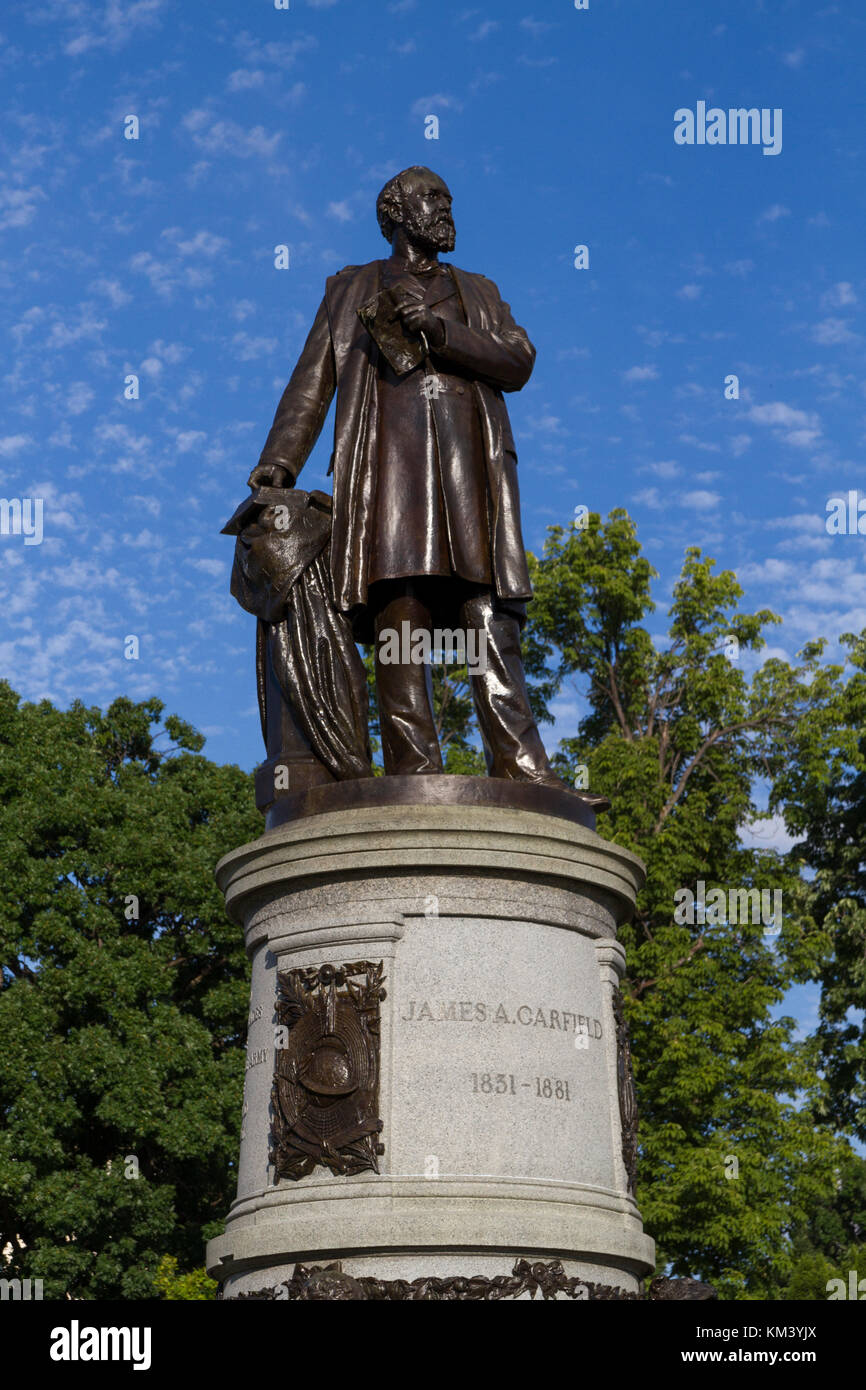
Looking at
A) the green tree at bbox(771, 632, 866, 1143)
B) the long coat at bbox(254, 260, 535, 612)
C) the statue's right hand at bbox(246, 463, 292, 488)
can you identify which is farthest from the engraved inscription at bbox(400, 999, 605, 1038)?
the green tree at bbox(771, 632, 866, 1143)

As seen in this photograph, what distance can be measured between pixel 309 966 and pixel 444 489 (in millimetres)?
3066

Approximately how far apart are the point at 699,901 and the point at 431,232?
16.2 meters

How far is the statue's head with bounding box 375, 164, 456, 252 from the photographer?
32.3 feet

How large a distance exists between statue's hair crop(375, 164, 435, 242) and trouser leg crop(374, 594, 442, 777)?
8.08 ft

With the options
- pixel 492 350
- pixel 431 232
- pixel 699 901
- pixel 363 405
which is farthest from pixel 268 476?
pixel 699 901

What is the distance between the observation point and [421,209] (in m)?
9.85

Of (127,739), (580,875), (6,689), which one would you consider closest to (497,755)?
(580,875)

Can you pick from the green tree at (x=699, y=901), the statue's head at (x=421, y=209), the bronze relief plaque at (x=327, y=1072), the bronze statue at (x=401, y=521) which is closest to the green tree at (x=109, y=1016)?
the green tree at (x=699, y=901)

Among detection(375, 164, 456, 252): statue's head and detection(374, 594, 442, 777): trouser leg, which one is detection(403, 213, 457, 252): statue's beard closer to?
detection(375, 164, 456, 252): statue's head

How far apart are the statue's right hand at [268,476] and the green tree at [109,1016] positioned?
47.6ft

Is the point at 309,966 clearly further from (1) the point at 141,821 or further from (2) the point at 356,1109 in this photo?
(1) the point at 141,821

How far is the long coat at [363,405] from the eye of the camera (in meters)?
9.41

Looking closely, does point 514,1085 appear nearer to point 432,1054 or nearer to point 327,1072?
point 432,1054

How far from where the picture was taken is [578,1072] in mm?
8070
